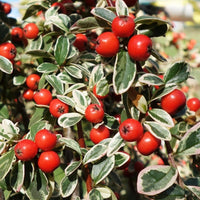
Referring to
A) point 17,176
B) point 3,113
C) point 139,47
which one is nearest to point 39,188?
point 17,176

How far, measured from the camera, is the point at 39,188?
109 cm

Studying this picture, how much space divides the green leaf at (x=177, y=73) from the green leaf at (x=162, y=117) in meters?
0.13

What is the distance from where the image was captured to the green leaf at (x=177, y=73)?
1066 mm

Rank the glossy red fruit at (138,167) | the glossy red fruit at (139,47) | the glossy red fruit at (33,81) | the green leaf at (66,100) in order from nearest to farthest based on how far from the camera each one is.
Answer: the glossy red fruit at (139,47) < the green leaf at (66,100) < the glossy red fruit at (33,81) < the glossy red fruit at (138,167)

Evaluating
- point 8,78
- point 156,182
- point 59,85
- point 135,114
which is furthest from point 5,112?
point 156,182

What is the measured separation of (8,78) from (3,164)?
665mm

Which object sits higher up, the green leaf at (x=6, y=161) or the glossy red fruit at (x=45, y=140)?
the glossy red fruit at (x=45, y=140)

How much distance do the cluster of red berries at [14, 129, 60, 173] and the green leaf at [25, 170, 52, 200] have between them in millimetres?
79

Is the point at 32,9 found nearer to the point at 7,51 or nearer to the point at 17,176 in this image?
the point at 7,51

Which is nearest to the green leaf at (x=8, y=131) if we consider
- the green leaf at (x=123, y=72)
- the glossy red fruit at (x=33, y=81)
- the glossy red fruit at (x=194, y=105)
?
the glossy red fruit at (x=33, y=81)

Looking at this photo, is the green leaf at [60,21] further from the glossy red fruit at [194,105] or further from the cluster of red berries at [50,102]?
the glossy red fruit at [194,105]

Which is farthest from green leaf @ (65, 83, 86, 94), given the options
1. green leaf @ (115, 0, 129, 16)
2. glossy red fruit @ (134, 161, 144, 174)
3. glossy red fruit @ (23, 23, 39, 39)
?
glossy red fruit @ (134, 161, 144, 174)

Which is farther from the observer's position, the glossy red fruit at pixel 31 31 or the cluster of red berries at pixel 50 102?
the glossy red fruit at pixel 31 31

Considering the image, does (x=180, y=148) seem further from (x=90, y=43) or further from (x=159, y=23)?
(x=90, y=43)
